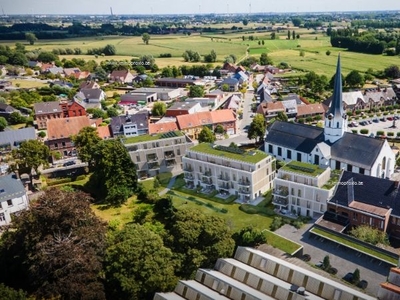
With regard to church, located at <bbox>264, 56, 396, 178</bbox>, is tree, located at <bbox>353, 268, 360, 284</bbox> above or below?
below

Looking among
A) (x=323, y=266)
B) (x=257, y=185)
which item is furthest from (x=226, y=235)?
(x=257, y=185)

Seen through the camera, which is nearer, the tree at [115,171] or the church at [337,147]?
the church at [337,147]

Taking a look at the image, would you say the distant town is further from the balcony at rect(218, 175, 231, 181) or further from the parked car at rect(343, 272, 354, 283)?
the parked car at rect(343, 272, 354, 283)

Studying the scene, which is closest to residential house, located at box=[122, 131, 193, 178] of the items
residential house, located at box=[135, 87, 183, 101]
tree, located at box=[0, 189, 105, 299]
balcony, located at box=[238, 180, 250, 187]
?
balcony, located at box=[238, 180, 250, 187]

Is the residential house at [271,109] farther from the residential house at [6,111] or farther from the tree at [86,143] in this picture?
the residential house at [6,111]

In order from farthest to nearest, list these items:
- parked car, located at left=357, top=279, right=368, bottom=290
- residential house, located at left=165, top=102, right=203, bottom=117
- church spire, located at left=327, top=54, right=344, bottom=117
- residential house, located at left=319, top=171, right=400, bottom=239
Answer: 1. residential house, located at left=165, top=102, right=203, bottom=117
2. church spire, located at left=327, top=54, right=344, bottom=117
3. residential house, located at left=319, top=171, right=400, bottom=239
4. parked car, located at left=357, top=279, right=368, bottom=290

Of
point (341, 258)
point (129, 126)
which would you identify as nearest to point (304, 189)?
point (341, 258)

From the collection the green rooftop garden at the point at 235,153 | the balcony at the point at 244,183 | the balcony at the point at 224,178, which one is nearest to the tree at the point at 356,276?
the balcony at the point at 244,183
